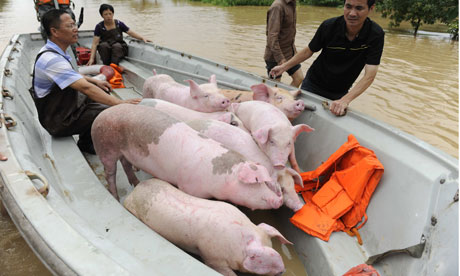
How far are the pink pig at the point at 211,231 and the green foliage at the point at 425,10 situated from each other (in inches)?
716

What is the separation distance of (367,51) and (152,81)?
2696 millimetres

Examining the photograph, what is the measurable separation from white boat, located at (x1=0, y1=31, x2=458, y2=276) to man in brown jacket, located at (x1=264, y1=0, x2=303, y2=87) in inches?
57.6

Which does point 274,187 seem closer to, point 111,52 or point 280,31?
point 280,31

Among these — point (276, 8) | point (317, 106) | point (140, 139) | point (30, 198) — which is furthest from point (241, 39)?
point (30, 198)

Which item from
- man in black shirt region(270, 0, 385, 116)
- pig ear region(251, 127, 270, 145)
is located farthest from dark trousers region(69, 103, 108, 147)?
man in black shirt region(270, 0, 385, 116)

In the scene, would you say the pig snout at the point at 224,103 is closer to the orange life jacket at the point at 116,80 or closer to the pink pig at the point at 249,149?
the pink pig at the point at 249,149

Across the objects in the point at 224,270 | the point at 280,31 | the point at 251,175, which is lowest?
the point at 224,270

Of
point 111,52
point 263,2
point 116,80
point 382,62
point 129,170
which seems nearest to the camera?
point 129,170

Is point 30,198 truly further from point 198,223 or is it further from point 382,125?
point 382,125

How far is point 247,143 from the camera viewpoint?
277cm

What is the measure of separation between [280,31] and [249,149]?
2684 millimetres

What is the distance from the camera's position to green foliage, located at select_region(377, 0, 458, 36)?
51.4 feet

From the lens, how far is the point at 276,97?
3502 mm

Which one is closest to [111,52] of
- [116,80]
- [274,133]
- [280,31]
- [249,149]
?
[116,80]
